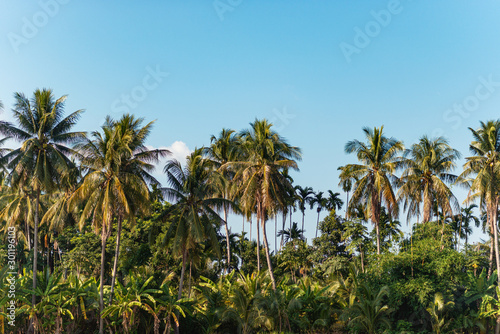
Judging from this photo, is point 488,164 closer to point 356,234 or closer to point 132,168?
point 356,234

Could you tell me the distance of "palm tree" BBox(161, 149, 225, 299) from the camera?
27016 millimetres

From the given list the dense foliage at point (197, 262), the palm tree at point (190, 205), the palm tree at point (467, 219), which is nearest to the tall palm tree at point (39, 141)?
the dense foliage at point (197, 262)

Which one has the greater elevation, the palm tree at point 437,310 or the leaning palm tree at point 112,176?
the leaning palm tree at point 112,176

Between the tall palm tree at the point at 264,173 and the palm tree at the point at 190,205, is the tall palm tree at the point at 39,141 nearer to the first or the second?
the palm tree at the point at 190,205

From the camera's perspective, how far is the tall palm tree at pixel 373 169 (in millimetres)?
33906

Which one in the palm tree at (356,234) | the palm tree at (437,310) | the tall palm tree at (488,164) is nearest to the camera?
the palm tree at (437,310)

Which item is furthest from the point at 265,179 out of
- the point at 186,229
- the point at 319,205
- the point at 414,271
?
the point at 319,205

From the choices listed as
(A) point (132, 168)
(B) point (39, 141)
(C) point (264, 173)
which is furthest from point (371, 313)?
(B) point (39, 141)

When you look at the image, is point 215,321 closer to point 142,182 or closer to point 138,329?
point 138,329

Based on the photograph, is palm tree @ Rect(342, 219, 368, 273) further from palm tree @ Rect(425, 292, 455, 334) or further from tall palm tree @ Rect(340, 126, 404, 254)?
palm tree @ Rect(425, 292, 455, 334)

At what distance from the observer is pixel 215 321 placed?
27.2 metres

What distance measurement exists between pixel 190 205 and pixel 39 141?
9786mm

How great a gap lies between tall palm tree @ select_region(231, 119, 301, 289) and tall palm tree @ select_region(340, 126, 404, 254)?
18.8 ft

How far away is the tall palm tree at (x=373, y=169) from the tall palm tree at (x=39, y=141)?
66.5 feet
